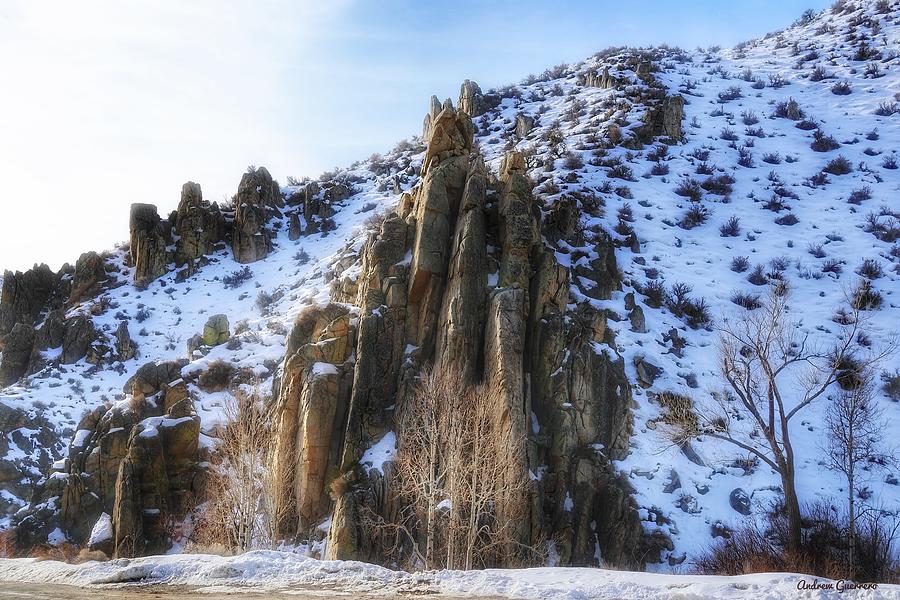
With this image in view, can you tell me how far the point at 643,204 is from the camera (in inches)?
1469

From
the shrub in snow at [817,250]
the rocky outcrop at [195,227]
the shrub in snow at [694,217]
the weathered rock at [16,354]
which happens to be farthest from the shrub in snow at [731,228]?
the weathered rock at [16,354]

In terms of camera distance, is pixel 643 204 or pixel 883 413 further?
pixel 643 204

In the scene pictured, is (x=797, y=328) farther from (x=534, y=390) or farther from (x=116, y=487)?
(x=116, y=487)

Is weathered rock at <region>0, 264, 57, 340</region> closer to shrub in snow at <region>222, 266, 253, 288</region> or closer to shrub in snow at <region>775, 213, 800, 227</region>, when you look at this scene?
shrub in snow at <region>222, 266, 253, 288</region>

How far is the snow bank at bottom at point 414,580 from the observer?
32.6 feet

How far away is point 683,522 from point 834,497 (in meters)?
5.04

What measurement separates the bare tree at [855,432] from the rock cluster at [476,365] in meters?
6.89

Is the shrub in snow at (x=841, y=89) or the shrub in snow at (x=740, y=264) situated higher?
the shrub in snow at (x=841, y=89)

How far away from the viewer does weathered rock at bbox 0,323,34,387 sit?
123 feet

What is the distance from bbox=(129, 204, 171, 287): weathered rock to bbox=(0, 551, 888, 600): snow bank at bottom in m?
35.7

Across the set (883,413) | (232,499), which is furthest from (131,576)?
(883,413)
